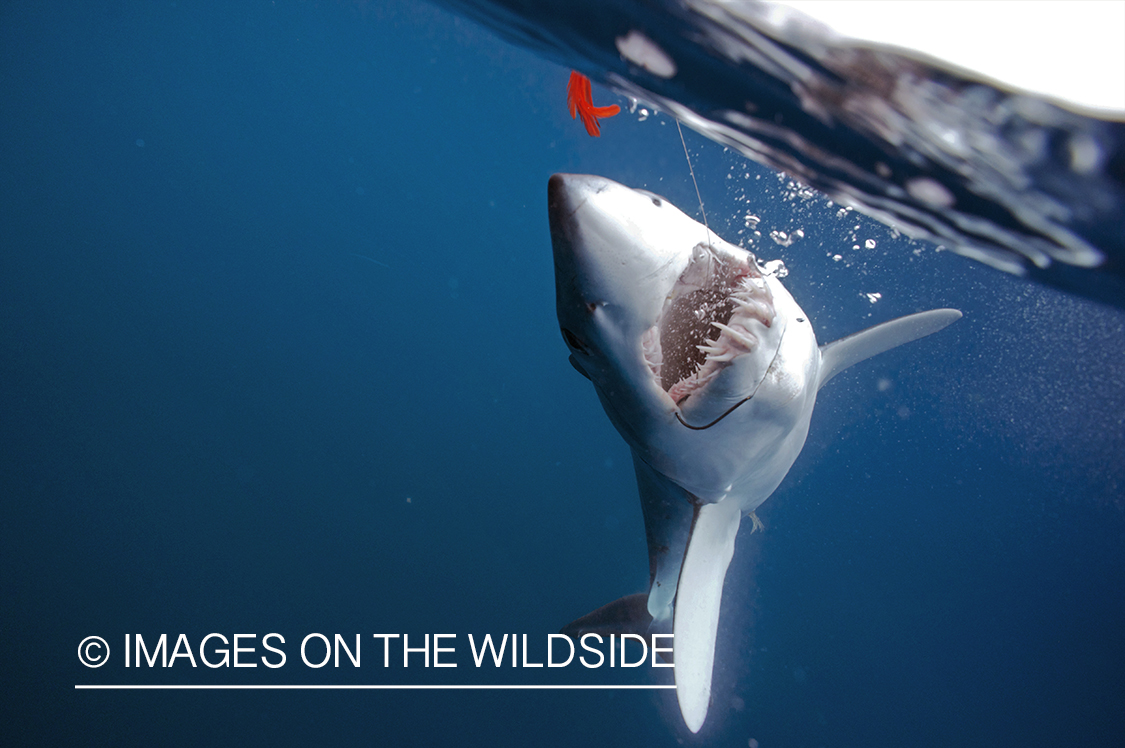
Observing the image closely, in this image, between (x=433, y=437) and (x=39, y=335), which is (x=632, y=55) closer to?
(x=433, y=437)

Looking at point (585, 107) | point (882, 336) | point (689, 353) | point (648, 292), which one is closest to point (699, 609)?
point (689, 353)

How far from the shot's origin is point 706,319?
5.24 feet

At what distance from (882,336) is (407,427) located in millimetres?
9821

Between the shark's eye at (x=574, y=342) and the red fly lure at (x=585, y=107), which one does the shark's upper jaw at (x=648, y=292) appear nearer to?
the shark's eye at (x=574, y=342)

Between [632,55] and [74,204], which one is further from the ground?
[74,204]

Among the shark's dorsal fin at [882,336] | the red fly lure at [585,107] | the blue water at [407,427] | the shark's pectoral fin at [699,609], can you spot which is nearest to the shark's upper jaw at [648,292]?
the red fly lure at [585,107]

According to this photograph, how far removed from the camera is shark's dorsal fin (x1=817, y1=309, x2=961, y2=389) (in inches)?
95.3

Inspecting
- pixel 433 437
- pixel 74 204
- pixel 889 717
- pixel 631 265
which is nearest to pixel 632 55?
pixel 631 265

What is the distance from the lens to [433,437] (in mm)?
10945

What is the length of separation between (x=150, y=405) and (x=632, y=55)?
10.5 m

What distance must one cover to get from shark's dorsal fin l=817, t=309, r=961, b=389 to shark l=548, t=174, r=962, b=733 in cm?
2

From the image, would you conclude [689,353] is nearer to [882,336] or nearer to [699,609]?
[699,609]

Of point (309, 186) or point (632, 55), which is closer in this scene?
point (632, 55)

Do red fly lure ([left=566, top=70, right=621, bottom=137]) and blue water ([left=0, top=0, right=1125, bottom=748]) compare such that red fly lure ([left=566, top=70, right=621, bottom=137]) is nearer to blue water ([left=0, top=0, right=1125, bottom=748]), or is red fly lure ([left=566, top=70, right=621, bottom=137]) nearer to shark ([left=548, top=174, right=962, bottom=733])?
shark ([left=548, top=174, right=962, bottom=733])
